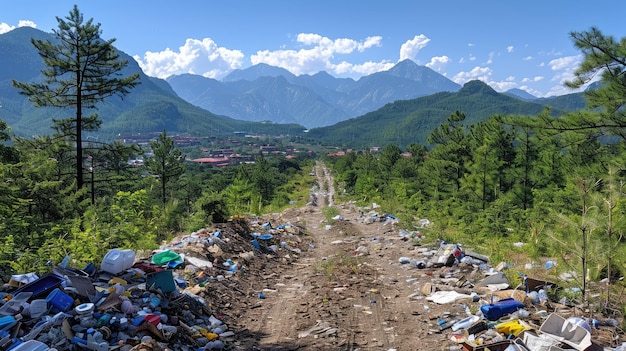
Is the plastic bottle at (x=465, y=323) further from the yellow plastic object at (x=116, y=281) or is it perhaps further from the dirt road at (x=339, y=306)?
the yellow plastic object at (x=116, y=281)

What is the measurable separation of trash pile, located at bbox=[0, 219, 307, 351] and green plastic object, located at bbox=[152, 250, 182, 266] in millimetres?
19

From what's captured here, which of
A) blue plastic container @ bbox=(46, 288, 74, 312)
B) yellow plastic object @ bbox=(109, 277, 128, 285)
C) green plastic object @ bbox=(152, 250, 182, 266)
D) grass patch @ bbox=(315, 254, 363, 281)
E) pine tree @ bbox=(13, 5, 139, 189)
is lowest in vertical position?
grass patch @ bbox=(315, 254, 363, 281)

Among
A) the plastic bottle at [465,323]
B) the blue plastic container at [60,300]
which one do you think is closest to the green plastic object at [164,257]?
the blue plastic container at [60,300]

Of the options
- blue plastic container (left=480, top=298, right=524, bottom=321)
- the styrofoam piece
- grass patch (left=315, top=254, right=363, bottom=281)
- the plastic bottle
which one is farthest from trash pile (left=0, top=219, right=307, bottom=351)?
the styrofoam piece

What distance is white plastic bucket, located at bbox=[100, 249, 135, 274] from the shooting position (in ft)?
19.4

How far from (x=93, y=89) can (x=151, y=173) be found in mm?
7929

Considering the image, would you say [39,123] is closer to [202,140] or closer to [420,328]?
[202,140]

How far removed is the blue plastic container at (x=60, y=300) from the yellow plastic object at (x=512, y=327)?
5.47 metres

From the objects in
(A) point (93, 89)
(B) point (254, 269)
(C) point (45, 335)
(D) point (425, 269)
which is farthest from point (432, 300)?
(A) point (93, 89)

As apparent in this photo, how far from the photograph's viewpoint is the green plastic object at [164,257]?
7512mm

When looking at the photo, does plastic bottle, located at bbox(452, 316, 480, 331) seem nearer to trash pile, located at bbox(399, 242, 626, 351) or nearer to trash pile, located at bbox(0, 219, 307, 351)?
trash pile, located at bbox(399, 242, 626, 351)

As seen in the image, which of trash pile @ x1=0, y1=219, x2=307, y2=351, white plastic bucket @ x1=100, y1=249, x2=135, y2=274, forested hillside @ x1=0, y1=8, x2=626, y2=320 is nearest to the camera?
trash pile @ x1=0, y1=219, x2=307, y2=351

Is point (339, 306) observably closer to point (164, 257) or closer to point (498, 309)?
point (498, 309)

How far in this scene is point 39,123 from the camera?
185 m
